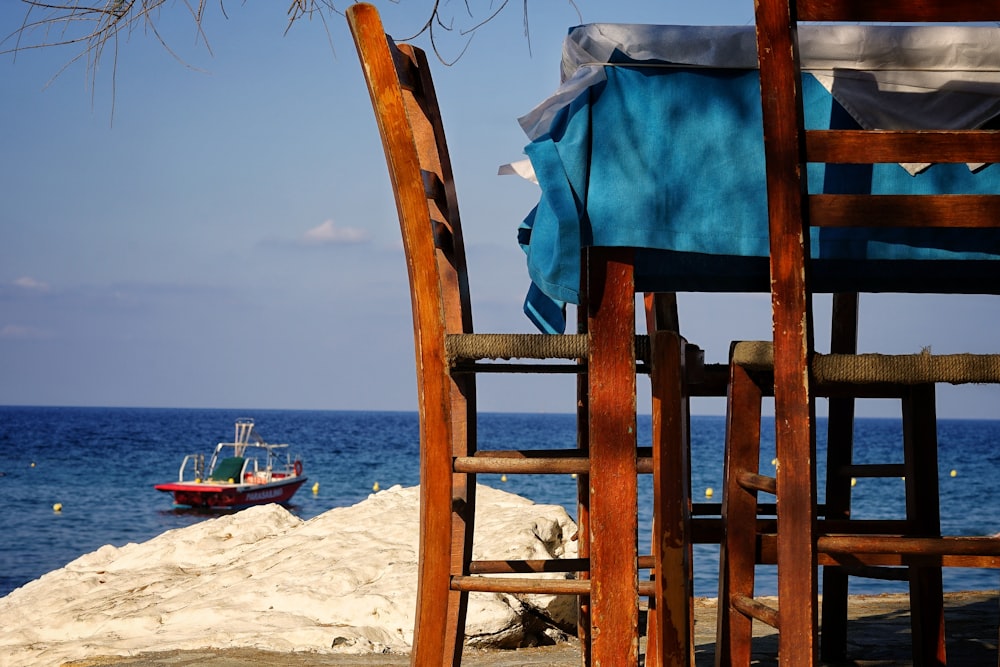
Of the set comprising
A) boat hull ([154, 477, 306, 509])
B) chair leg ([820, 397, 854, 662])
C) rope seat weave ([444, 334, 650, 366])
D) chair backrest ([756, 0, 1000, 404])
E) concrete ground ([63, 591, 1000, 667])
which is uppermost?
boat hull ([154, 477, 306, 509])

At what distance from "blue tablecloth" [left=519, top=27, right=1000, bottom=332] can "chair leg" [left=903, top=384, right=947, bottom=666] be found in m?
0.67

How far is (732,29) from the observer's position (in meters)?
2.22

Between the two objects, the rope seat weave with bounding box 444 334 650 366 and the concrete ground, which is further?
the concrete ground

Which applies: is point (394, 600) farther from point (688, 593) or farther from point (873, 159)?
point (873, 159)

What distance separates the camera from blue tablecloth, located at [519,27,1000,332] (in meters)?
2.10

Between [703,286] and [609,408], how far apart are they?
2.75 ft

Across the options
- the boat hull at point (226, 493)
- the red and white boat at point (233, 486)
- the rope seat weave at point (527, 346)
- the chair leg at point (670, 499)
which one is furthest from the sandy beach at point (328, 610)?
the boat hull at point (226, 493)

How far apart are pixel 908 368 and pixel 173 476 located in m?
41.4

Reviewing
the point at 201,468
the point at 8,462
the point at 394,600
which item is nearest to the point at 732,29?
the point at 394,600

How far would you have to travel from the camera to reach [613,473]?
80.6 inches

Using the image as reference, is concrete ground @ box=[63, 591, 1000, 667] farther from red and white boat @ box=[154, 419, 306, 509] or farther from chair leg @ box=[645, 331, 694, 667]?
red and white boat @ box=[154, 419, 306, 509]

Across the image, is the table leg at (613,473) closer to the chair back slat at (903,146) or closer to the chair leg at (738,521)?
the chair leg at (738,521)

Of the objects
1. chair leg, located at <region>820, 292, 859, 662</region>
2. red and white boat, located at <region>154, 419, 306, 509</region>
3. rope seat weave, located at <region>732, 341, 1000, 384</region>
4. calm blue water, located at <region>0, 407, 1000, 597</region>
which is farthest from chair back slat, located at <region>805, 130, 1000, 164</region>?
red and white boat, located at <region>154, 419, 306, 509</region>

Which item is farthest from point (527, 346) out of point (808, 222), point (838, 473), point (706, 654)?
point (706, 654)
